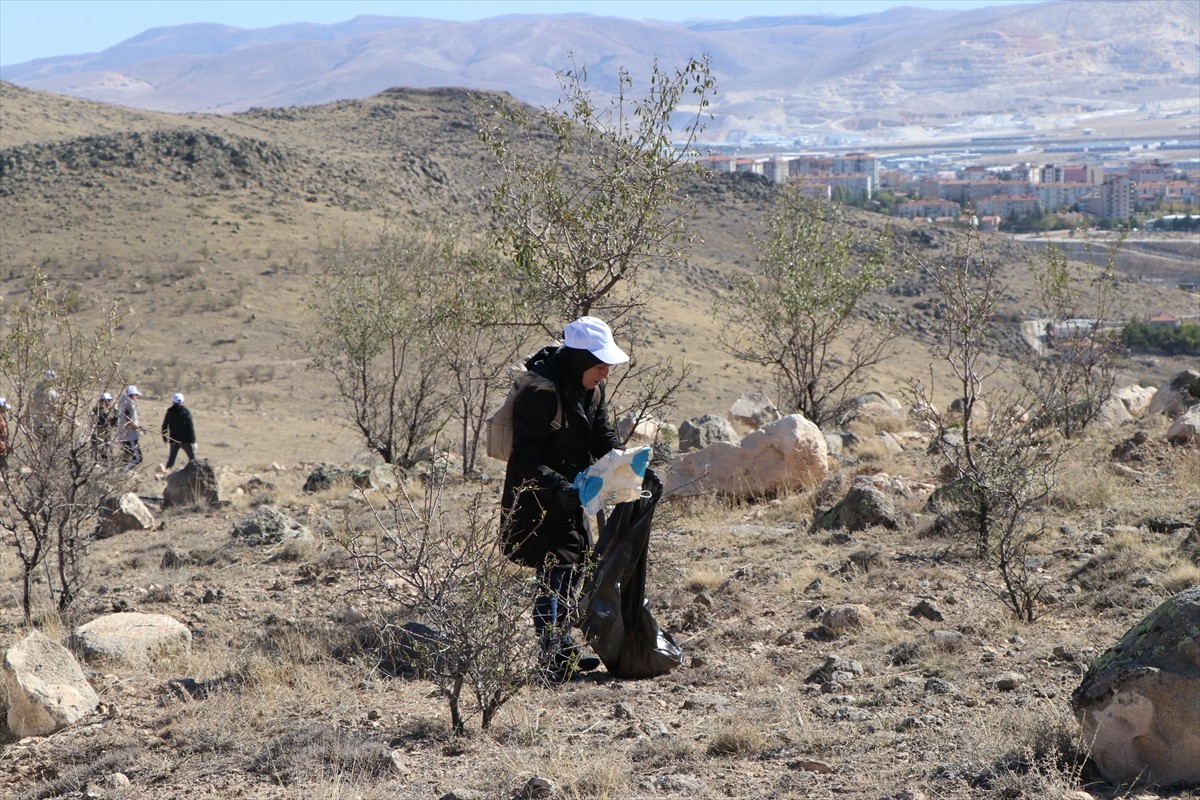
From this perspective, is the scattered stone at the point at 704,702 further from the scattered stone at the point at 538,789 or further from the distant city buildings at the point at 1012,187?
the distant city buildings at the point at 1012,187

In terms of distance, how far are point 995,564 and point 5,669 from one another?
221 inches

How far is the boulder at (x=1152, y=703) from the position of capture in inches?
157

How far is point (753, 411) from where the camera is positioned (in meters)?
17.6

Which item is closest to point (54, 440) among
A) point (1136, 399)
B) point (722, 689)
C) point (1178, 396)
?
point (722, 689)

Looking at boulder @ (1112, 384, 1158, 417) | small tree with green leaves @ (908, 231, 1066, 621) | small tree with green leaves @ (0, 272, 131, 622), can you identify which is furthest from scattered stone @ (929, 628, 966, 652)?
boulder @ (1112, 384, 1158, 417)

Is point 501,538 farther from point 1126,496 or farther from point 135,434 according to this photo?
point 135,434

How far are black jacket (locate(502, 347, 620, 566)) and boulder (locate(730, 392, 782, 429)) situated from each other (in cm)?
1184

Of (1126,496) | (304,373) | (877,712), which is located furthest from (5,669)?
(304,373)

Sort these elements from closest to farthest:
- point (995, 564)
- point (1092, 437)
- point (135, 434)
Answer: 1. point (995, 564)
2. point (1092, 437)
3. point (135, 434)

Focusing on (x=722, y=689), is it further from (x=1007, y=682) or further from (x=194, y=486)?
(x=194, y=486)

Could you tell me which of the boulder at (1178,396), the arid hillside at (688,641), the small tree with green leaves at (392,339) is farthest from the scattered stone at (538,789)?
the boulder at (1178,396)

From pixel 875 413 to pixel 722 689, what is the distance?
11545mm

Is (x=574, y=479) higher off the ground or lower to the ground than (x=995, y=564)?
higher

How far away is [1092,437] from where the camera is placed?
13.2 meters
